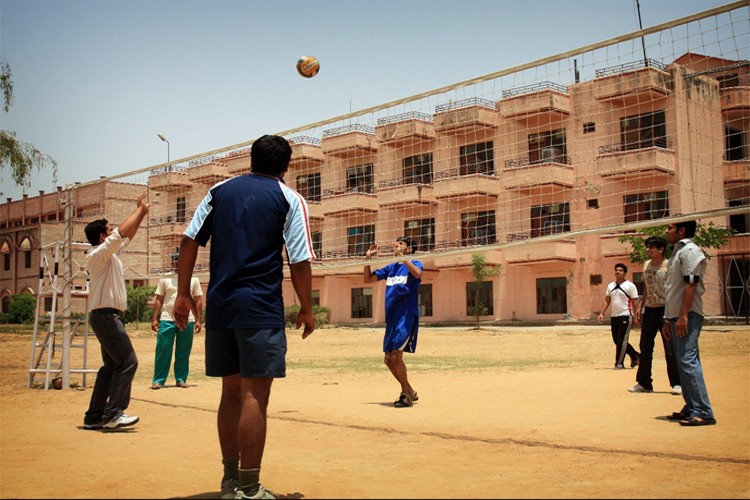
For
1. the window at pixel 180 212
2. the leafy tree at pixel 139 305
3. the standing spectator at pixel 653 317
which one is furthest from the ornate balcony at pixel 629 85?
the leafy tree at pixel 139 305

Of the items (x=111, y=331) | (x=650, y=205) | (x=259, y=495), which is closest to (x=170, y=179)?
(x=111, y=331)

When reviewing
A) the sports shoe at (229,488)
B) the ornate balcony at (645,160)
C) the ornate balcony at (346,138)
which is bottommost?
the sports shoe at (229,488)

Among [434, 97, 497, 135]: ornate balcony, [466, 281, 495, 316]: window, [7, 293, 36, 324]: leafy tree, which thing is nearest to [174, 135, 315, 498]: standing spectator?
[434, 97, 497, 135]: ornate balcony

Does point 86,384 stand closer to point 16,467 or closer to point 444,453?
point 16,467

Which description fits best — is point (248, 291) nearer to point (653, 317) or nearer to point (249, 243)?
point (249, 243)

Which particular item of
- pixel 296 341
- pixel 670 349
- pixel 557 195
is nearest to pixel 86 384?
pixel 670 349

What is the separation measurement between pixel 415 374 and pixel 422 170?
2784cm

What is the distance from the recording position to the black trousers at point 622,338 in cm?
1352

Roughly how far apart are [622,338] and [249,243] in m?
10.7

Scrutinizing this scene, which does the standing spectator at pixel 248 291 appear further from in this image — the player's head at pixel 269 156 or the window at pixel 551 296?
the window at pixel 551 296

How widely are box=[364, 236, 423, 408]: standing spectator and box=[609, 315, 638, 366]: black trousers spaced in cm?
586

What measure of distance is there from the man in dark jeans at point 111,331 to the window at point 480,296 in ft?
111

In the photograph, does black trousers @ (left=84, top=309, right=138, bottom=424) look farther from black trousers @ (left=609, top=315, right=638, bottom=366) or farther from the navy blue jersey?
black trousers @ (left=609, top=315, right=638, bottom=366)

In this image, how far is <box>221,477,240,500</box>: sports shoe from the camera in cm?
429
